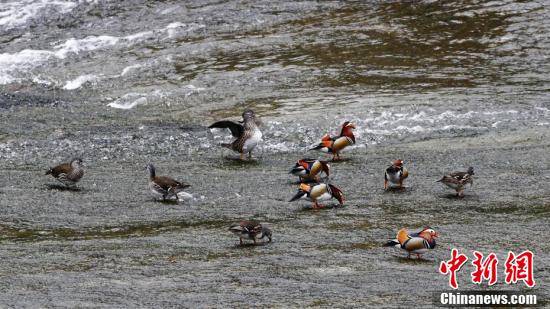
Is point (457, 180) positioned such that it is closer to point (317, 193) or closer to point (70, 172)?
point (317, 193)

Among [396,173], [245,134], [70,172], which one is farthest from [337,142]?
[70,172]

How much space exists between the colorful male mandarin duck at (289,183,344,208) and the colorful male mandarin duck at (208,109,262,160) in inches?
121

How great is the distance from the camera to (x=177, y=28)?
23750mm

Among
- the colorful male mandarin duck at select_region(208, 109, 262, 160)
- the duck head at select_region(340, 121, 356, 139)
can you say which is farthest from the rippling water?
the duck head at select_region(340, 121, 356, 139)

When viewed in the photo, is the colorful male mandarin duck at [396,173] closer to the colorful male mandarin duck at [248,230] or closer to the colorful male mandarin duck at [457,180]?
the colorful male mandarin duck at [457,180]

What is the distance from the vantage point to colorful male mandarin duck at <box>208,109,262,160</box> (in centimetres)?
1395

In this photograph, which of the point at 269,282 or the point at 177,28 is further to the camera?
the point at 177,28

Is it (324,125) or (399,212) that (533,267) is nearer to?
(399,212)

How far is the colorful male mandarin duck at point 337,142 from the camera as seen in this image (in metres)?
13.7

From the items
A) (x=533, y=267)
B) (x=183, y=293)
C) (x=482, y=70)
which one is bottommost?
(x=482, y=70)

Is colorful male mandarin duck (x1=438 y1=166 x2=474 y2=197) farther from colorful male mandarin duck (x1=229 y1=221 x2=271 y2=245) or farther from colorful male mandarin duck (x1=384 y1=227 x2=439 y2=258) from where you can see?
colorful male mandarin duck (x1=229 y1=221 x2=271 y2=245)

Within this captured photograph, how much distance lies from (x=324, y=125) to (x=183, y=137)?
2.60 m

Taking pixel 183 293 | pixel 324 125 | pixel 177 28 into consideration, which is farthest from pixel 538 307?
pixel 177 28

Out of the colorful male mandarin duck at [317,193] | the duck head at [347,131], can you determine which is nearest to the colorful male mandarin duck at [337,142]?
the duck head at [347,131]
